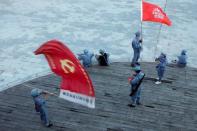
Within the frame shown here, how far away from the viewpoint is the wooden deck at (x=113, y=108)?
→ 13586mm

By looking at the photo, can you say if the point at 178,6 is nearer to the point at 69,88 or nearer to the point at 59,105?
the point at 59,105

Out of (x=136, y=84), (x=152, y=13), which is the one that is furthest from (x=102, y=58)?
(x=136, y=84)

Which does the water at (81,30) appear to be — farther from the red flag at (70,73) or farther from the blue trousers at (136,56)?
the red flag at (70,73)

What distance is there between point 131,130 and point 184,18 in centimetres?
1394

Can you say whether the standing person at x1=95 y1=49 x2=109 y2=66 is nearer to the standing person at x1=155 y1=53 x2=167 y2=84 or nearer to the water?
the water

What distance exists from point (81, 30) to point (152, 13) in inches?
288

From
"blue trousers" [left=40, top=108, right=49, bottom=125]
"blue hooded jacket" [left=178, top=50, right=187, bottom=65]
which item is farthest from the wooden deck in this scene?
"blue hooded jacket" [left=178, top=50, right=187, bottom=65]

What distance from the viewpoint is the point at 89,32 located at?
74.6 ft

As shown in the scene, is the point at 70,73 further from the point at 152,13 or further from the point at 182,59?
the point at 182,59

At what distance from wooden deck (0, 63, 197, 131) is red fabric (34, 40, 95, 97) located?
290 cm

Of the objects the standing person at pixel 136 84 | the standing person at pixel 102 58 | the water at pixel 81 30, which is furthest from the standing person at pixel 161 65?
the water at pixel 81 30

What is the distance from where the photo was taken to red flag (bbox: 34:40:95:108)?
10.5 meters

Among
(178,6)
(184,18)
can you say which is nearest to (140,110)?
(184,18)

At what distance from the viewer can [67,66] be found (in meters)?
10.8
